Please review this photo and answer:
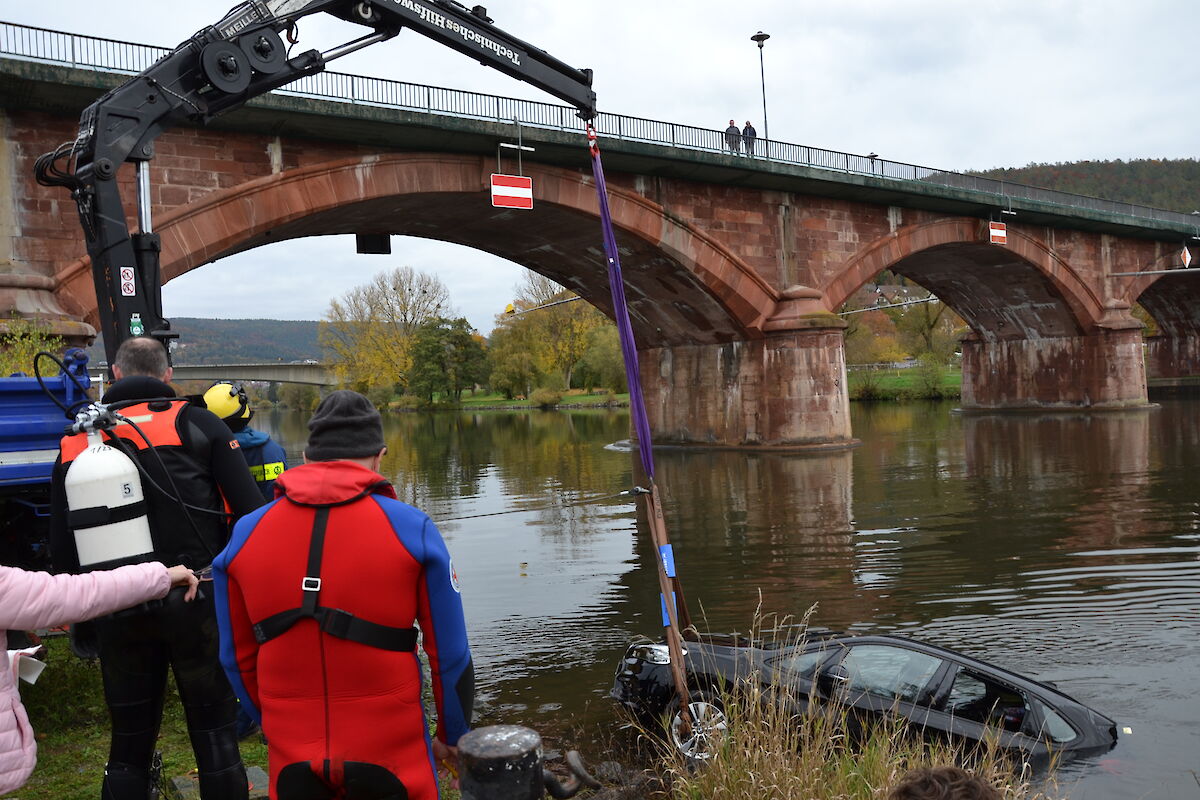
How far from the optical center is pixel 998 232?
30.3 meters

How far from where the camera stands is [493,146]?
18.5 metres

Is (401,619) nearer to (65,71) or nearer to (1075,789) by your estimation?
(1075,789)

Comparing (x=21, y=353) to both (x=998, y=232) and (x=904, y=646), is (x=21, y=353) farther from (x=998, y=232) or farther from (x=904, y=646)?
(x=998, y=232)

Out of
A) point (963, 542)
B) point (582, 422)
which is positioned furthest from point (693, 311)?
point (582, 422)

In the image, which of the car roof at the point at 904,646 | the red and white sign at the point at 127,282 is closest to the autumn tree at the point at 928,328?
the red and white sign at the point at 127,282

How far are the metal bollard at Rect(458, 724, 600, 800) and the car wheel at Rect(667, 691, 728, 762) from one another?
1899 mm

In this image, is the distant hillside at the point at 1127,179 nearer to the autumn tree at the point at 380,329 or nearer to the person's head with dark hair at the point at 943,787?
the autumn tree at the point at 380,329

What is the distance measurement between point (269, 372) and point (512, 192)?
183 feet

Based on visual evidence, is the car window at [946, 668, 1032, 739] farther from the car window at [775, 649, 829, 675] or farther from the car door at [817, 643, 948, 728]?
the car window at [775, 649, 829, 675]

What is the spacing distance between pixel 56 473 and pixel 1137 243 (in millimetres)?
41809

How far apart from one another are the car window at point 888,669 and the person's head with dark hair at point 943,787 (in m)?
3.02

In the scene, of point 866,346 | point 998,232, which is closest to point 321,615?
point 998,232

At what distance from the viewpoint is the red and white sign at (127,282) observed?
767cm

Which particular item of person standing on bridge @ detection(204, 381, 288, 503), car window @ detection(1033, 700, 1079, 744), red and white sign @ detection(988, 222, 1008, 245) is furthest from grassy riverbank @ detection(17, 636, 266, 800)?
red and white sign @ detection(988, 222, 1008, 245)
